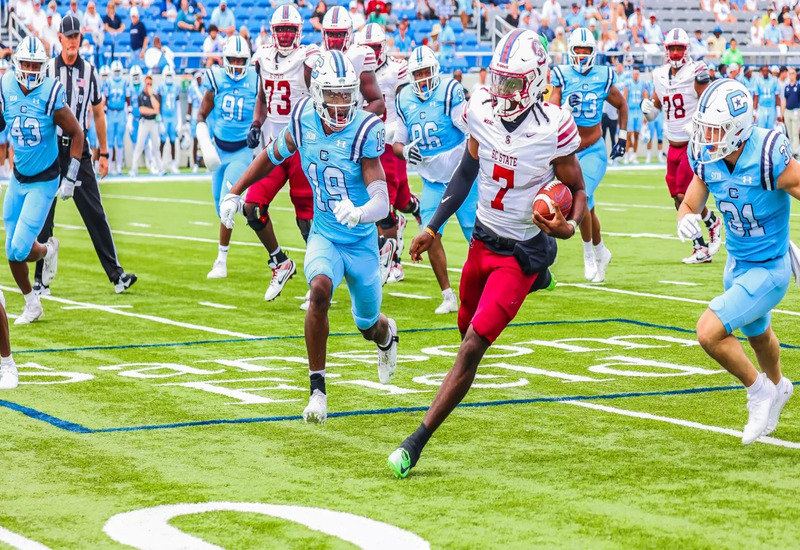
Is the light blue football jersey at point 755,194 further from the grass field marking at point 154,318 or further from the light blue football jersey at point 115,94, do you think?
the light blue football jersey at point 115,94

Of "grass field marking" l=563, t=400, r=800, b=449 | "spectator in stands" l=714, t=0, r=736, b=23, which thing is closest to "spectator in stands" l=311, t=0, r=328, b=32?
"spectator in stands" l=714, t=0, r=736, b=23

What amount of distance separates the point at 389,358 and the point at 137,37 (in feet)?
65.0

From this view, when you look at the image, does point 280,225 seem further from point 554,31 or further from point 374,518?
point 554,31

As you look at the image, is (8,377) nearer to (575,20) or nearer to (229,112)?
(229,112)

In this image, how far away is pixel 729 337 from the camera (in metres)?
5.69

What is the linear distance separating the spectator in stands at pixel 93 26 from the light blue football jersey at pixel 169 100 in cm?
152

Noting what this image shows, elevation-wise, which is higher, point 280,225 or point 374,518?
point 374,518

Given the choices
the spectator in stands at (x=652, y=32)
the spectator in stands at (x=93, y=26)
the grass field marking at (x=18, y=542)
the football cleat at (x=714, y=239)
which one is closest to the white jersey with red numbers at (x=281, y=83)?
the football cleat at (x=714, y=239)

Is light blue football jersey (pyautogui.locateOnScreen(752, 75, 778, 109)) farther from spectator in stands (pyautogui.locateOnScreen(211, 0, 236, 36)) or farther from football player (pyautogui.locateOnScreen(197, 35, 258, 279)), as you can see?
football player (pyautogui.locateOnScreen(197, 35, 258, 279))

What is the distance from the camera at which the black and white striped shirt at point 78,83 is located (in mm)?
10188

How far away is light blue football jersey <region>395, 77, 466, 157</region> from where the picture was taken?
10.0 metres

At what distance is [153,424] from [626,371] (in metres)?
2.79

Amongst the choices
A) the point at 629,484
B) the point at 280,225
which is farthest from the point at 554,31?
the point at 629,484

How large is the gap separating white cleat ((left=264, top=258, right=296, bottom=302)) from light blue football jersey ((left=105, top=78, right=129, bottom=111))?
1460 cm
